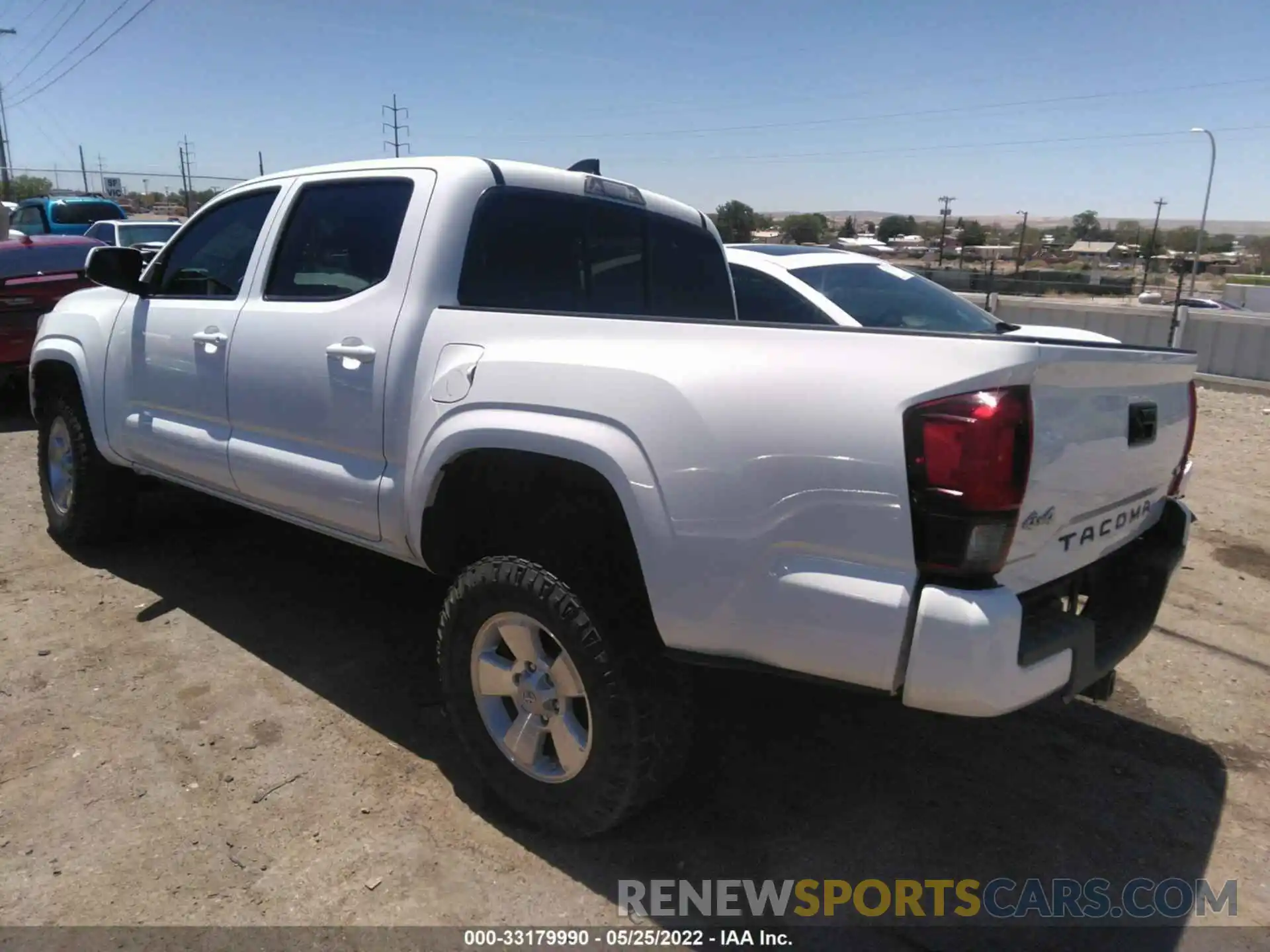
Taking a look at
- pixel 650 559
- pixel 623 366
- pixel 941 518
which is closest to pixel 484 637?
pixel 650 559

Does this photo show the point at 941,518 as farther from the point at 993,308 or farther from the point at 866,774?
the point at 993,308

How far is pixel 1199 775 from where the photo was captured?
326cm

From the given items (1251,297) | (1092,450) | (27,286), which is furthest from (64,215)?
(1251,297)

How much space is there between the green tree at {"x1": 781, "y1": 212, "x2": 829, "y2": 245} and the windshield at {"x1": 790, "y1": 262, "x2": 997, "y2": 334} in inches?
940

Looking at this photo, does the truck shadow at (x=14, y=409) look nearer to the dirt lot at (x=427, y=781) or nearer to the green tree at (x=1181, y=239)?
the dirt lot at (x=427, y=781)

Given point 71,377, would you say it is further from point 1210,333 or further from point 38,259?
point 1210,333

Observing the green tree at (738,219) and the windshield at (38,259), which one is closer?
the windshield at (38,259)

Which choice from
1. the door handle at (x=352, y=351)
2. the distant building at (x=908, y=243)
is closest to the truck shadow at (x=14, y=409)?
the door handle at (x=352, y=351)

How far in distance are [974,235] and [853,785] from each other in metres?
83.2

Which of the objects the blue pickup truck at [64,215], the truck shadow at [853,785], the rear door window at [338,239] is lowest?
the truck shadow at [853,785]

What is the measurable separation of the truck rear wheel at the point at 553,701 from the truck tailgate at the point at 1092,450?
100 centimetres

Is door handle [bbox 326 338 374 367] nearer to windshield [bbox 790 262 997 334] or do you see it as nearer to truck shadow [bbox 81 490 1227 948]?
truck shadow [bbox 81 490 1227 948]

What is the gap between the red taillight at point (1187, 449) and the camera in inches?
115

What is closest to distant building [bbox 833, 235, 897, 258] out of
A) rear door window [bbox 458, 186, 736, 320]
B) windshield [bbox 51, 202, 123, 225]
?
windshield [bbox 51, 202, 123, 225]
